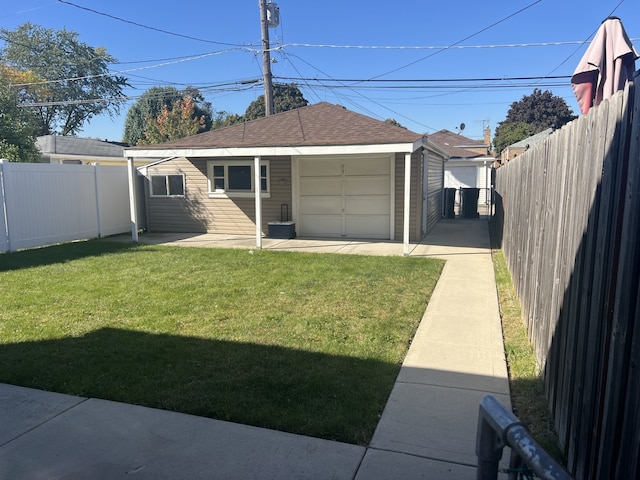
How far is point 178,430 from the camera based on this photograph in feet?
11.2

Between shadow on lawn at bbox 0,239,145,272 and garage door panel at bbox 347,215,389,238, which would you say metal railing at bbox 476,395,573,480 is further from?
garage door panel at bbox 347,215,389,238

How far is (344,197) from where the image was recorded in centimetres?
1376

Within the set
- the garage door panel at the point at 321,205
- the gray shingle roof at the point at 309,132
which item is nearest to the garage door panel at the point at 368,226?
the garage door panel at the point at 321,205

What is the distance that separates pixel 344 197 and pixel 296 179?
60.8 inches

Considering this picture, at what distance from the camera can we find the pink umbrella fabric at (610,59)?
4.42 metres

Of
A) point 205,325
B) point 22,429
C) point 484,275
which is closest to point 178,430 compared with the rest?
point 22,429

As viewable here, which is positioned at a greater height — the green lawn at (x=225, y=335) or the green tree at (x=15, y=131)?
the green tree at (x=15, y=131)

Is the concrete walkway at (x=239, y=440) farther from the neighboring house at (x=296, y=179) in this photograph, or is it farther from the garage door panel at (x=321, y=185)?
the garage door panel at (x=321, y=185)

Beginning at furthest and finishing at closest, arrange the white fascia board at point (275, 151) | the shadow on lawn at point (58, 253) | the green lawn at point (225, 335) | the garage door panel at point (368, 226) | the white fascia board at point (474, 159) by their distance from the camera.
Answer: the white fascia board at point (474, 159) < the garage door panel at point (368, 226) < the white fascia board at point (275, 151) < the shadow on lawn at point (58, 253) < the green lawn at point (225, 335)

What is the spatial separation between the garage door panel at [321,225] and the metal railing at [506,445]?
41.0 feet

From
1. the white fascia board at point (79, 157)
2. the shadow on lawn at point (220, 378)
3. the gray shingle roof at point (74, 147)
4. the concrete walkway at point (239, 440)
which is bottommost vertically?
the concrete walkway at point (239, 440)

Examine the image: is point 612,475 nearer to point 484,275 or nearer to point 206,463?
point 206,463

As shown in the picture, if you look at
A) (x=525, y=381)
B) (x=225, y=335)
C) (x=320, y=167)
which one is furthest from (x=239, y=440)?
(x=320, y=167)

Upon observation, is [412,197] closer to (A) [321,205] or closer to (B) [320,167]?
(A) [321,205]
